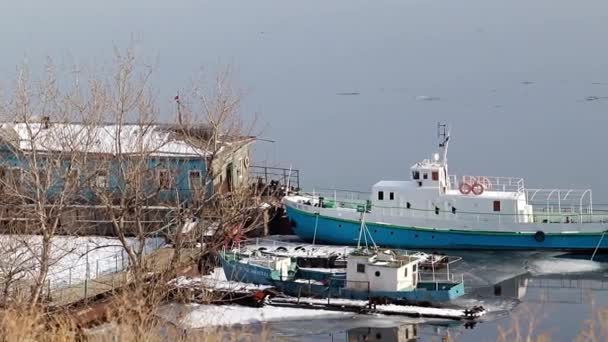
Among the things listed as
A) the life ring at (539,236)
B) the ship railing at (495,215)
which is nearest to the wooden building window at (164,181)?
the ship railing at (495,215)

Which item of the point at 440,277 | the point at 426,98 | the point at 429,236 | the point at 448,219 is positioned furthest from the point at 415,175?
the point at 426,98

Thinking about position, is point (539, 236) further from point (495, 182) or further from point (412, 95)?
point (412, 95)

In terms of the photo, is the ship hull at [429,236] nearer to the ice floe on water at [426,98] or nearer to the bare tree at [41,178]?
the bare tree at [41,178]

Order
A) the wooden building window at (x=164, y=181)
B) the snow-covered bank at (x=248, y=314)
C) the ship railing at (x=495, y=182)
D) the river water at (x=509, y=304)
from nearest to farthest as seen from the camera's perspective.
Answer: the wooden building window at (x=164, y=181) < the river water at (x=509, y=304) < the snow-covered bank at (x=248, y=314) < the ship railing at (x=495, y=182)

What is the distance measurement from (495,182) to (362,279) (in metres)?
12.2

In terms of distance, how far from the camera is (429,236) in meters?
32.6

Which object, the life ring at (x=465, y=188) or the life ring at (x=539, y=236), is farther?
the life ring at (x=465, y=188)

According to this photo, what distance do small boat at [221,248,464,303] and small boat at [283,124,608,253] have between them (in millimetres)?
5890

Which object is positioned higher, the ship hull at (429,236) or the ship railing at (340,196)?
the ship railing at (340,196)

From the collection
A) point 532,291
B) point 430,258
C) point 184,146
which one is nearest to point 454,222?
point 430,258

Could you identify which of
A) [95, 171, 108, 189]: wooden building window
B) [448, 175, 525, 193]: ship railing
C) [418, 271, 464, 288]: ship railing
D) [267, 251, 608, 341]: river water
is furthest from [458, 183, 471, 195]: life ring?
[95, 171, 108, 189]: wooden building window

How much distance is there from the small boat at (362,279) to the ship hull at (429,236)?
5839mm

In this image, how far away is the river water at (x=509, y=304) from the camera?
21703 mm

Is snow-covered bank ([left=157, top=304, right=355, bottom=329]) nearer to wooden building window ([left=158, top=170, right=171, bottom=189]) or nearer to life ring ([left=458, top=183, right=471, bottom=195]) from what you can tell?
wooden building window ([left=158, top=170, right=171, bottom=189])
